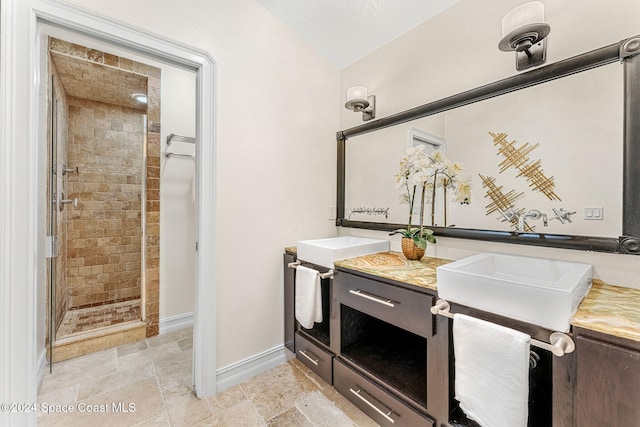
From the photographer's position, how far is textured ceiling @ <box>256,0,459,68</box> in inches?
66.5

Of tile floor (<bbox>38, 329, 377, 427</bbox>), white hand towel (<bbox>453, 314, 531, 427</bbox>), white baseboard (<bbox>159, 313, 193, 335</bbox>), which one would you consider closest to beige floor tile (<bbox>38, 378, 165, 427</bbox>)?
tile floor (<bbox>38, 329, 377, 427</bbox>)

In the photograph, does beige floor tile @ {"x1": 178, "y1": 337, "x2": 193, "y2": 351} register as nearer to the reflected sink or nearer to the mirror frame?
the reflected sink

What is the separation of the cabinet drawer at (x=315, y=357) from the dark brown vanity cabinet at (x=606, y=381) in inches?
46.2

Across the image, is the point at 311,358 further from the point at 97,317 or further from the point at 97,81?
the point at 97,81

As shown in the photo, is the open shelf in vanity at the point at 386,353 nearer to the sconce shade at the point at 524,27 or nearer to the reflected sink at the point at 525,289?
the reflected sink at the point at 525,289

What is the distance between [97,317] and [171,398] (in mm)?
1685

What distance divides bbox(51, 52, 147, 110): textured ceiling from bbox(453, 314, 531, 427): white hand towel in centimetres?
309

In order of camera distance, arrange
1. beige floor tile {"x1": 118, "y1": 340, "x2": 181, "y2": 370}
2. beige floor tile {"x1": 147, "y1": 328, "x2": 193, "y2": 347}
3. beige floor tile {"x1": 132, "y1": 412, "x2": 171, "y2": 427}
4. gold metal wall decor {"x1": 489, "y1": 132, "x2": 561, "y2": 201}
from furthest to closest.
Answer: beige floor tile {"x1": 147, "y1": 328, "x2": 193, "y2": 347}, beige floor tile {"x1": 118, "y1": 340, "x2": 181, "y2": 370}, beige floor tile {"x1": 132, "y1": 412, "x2": 171, "y2": 427}, gold metal wall decor {"x1": 489, "y1": 132, "x2": 561, "y2": 201}

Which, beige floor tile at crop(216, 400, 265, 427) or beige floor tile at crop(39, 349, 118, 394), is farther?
beige floor tile at crop(39, 349, 118, 394)

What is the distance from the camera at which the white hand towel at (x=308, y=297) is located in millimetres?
1631

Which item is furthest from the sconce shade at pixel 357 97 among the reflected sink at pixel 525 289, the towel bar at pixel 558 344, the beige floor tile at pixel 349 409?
the beige floor tile at pixel 349 409

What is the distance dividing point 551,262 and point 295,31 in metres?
2.26

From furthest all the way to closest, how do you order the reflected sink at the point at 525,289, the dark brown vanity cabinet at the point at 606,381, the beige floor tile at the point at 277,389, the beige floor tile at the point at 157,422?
the beige floor tile at the point at 277,389, the beige floor tile at the point at 157,422, the reflected sink at the point at 525,289, the dark brown vanity cabinet at the point at 606,381

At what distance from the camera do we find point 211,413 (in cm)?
147
